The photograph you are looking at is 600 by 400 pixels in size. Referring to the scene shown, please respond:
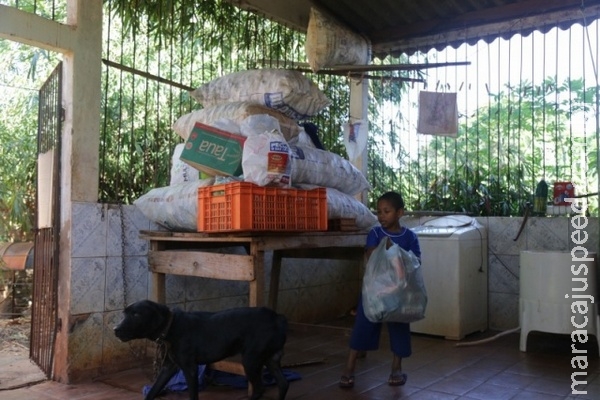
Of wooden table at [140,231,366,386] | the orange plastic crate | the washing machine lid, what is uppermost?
the orange plastic crate

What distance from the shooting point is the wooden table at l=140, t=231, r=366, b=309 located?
2973 mm

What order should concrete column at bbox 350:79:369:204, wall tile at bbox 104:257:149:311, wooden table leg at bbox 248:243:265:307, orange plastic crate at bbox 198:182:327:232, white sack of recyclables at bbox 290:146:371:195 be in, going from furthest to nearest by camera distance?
1. concrete column at bbox 350:79:369:204
2. white sack of recyclables at bbox 290:146:371:195
3. wall tile at bbox 104:257:149:311
4. wooden table leg at bbox 248:243:265:307
5. orange plastic crate at bbox 198:182:327:232

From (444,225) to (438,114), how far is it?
107 cm

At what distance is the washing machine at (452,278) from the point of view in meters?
4.57

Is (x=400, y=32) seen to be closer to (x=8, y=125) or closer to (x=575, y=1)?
(x=575, y=1)

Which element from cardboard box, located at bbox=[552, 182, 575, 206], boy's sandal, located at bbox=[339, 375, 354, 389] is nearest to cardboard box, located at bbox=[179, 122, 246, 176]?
boy's sandal, located at bbox=[339, 375, 354, 389]

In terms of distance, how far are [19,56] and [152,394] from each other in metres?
5.03

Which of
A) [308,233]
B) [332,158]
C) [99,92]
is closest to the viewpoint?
[308,233]

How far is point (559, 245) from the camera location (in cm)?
474

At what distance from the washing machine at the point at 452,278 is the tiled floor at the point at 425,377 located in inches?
8.3

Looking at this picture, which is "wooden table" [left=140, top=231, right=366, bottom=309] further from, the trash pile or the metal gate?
the metal gate

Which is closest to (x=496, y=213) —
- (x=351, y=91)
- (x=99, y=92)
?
(x=351, y=91)

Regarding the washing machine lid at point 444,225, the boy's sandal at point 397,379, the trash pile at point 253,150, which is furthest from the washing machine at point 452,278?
the boy's sandal at point 397,379

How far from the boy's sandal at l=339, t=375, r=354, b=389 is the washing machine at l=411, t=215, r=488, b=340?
1644mm
